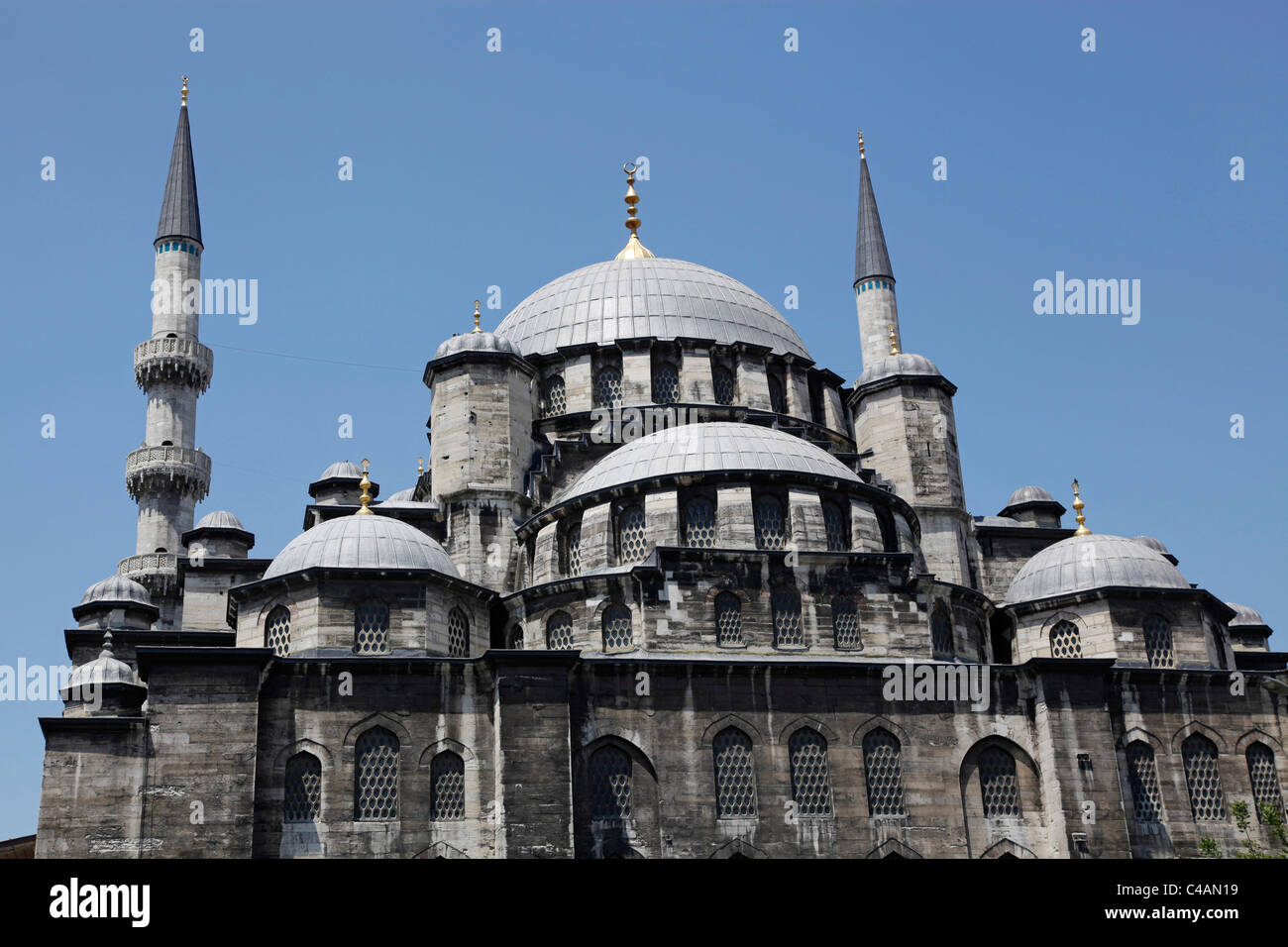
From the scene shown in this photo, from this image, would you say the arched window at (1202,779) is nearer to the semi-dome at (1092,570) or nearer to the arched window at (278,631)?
the semi-dome at (1092,570)

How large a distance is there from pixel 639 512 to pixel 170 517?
1620 cm

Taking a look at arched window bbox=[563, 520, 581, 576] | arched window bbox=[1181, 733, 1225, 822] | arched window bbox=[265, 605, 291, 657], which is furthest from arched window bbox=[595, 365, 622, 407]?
arched window bbox=[1181, 733, 1225, 822]

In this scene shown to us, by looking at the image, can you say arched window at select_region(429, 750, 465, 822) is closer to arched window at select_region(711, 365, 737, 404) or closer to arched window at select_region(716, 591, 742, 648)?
arched window at select_region(716, 591, 742, 648)

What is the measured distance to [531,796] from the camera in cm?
2314

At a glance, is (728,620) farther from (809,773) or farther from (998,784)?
A: (998,784)

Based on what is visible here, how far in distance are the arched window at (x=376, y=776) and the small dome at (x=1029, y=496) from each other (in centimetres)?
1893

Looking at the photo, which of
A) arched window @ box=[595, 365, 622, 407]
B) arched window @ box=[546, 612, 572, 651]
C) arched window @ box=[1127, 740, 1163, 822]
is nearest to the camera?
arched window @ box=[1127, 740, 1163, 822]

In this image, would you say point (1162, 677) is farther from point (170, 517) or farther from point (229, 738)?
point (170, 517)

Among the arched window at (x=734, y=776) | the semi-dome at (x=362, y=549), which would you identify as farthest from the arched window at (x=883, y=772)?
the semi-dome at (x=362, y=549)

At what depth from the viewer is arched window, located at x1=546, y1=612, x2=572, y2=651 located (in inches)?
1070

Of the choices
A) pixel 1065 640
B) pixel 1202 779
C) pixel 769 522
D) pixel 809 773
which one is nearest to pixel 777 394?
pixel 769 522

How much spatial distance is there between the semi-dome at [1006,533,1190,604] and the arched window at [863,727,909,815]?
6344mm

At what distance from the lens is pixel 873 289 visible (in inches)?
1724
